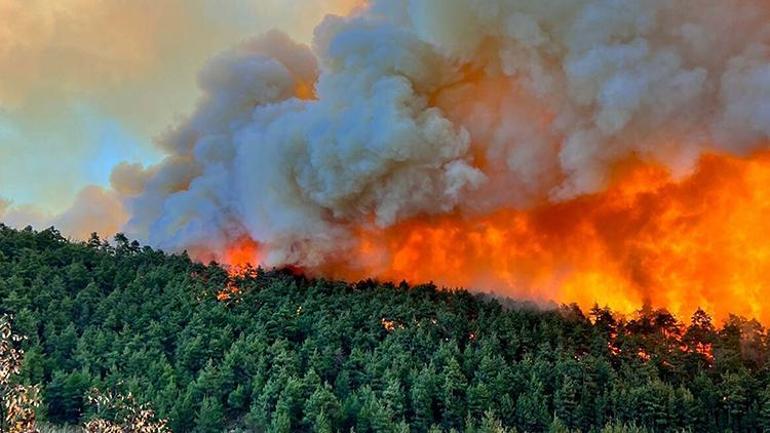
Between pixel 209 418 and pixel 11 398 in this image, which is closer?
Result: pixel 11 398

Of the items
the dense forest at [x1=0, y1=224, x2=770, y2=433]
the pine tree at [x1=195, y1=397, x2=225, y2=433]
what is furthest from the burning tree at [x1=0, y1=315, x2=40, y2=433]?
the pine tree at [x1=195, y1=397, x2=225, y2=433]

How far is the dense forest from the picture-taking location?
117ft

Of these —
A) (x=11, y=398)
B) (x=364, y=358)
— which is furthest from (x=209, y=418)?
(x=11, y=398)

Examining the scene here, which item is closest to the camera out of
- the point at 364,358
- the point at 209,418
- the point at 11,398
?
the point at 11,398

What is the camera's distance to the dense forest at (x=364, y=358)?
1406 inches

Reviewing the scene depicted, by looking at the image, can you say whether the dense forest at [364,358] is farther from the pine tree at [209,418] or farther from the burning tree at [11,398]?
the burning tree at [11,398]

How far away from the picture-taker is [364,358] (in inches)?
1631

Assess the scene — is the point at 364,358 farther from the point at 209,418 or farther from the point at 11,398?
the point at 11,398

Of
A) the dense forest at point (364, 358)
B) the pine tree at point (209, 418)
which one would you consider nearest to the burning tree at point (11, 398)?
the dense forest at point (364, 358)

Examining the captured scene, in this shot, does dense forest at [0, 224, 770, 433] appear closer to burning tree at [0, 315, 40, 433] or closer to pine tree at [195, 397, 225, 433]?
pine tree at [195, 397, 225, 433]

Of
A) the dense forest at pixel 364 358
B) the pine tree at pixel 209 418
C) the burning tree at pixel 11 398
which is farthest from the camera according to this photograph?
the dense forest at pixel 364 358

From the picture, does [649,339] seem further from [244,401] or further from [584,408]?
[244,401]

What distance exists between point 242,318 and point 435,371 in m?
16.1

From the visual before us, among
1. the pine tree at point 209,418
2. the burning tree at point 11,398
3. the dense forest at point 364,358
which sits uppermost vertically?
the dense forest at point 364,358
